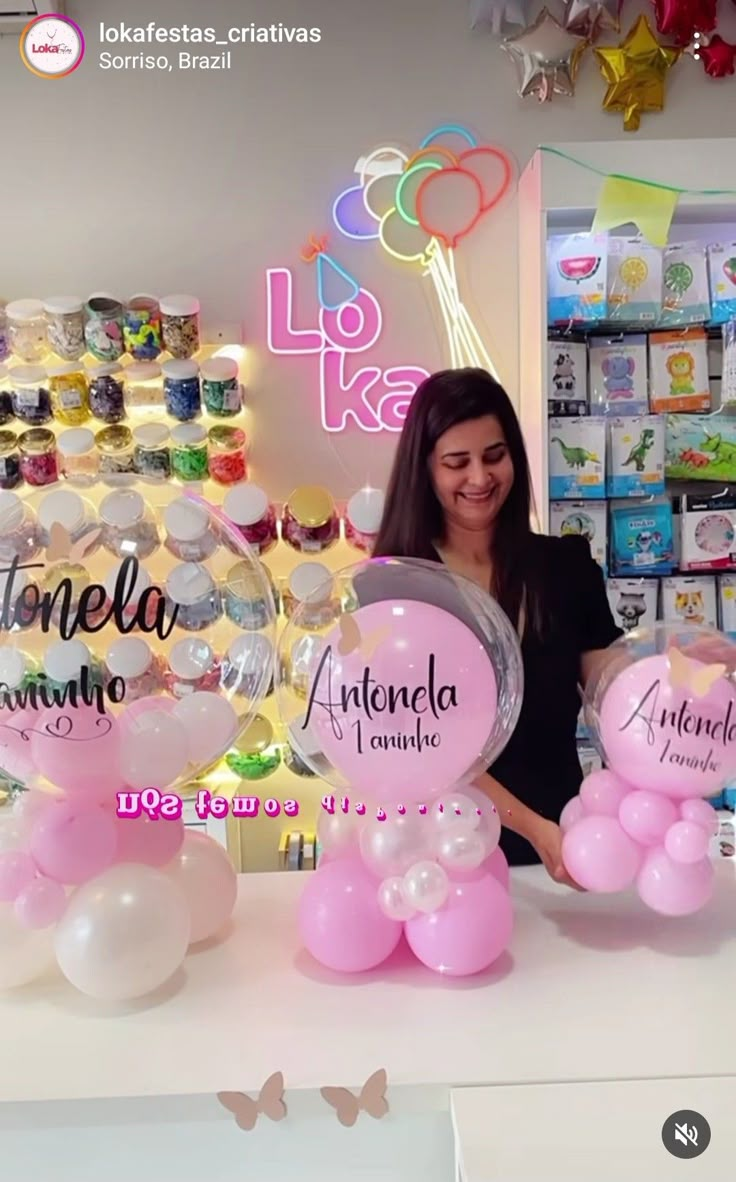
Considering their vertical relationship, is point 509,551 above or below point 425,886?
above

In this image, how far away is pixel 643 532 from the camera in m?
2.55

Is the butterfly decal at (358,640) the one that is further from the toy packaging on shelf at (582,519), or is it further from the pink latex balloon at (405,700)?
the toy packaging on shelf at (582,519)

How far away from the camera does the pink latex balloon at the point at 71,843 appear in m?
0.98

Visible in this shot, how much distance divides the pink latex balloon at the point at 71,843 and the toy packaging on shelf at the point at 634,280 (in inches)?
77.6

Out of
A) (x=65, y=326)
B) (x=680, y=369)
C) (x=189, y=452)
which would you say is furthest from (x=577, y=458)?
(x=65, y=326)

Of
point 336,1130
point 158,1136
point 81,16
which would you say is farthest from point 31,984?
point 81,16

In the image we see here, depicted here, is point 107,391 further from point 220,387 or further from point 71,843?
point 71,843

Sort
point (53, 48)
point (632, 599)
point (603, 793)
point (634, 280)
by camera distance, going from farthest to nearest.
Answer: point (53, 48) < point (632, 599) < point (634, 280) < point (603, 793)

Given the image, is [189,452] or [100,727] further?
[189,452]

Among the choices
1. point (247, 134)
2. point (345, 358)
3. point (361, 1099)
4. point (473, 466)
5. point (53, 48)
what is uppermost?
point (53, 48)

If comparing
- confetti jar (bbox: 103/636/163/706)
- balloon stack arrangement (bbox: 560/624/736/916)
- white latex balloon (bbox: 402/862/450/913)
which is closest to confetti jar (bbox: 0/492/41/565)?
confetti jar (bbox: 103/636/163/706)

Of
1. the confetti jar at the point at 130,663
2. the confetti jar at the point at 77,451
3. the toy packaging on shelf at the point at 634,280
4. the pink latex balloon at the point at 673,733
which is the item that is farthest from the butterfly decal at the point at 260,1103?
the toy packaging on shelf at the point at 634,280

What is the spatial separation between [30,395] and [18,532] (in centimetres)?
166

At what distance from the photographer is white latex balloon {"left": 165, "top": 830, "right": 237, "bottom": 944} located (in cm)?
108
